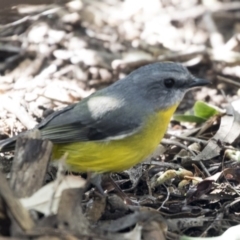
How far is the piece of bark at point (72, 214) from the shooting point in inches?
151

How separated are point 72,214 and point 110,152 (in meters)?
1.31

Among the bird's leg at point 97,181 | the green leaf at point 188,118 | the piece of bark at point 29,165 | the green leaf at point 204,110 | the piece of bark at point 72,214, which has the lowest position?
the green leaf at point 188,118

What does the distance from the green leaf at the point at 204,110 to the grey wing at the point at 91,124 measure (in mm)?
1605

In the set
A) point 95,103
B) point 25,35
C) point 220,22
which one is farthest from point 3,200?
point 220,22

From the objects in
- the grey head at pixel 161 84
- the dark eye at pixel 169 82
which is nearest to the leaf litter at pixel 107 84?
the grey head at pixel 161 84

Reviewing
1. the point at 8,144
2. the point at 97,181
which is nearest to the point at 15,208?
the point at 8,144

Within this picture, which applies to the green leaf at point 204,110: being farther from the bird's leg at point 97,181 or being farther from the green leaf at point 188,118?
the bird's leg at point 97,181

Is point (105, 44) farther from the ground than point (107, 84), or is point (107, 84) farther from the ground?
point (105, 44)

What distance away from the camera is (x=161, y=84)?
18.2ft

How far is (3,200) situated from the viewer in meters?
3.83

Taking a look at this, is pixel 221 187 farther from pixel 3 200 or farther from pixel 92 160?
pixel 3 200

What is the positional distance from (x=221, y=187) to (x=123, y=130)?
0.93 metres

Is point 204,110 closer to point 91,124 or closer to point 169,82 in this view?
point 169,82

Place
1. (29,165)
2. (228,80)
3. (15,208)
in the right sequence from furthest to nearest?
1. (228,80)
2. (29,165)
3. (15,208)
